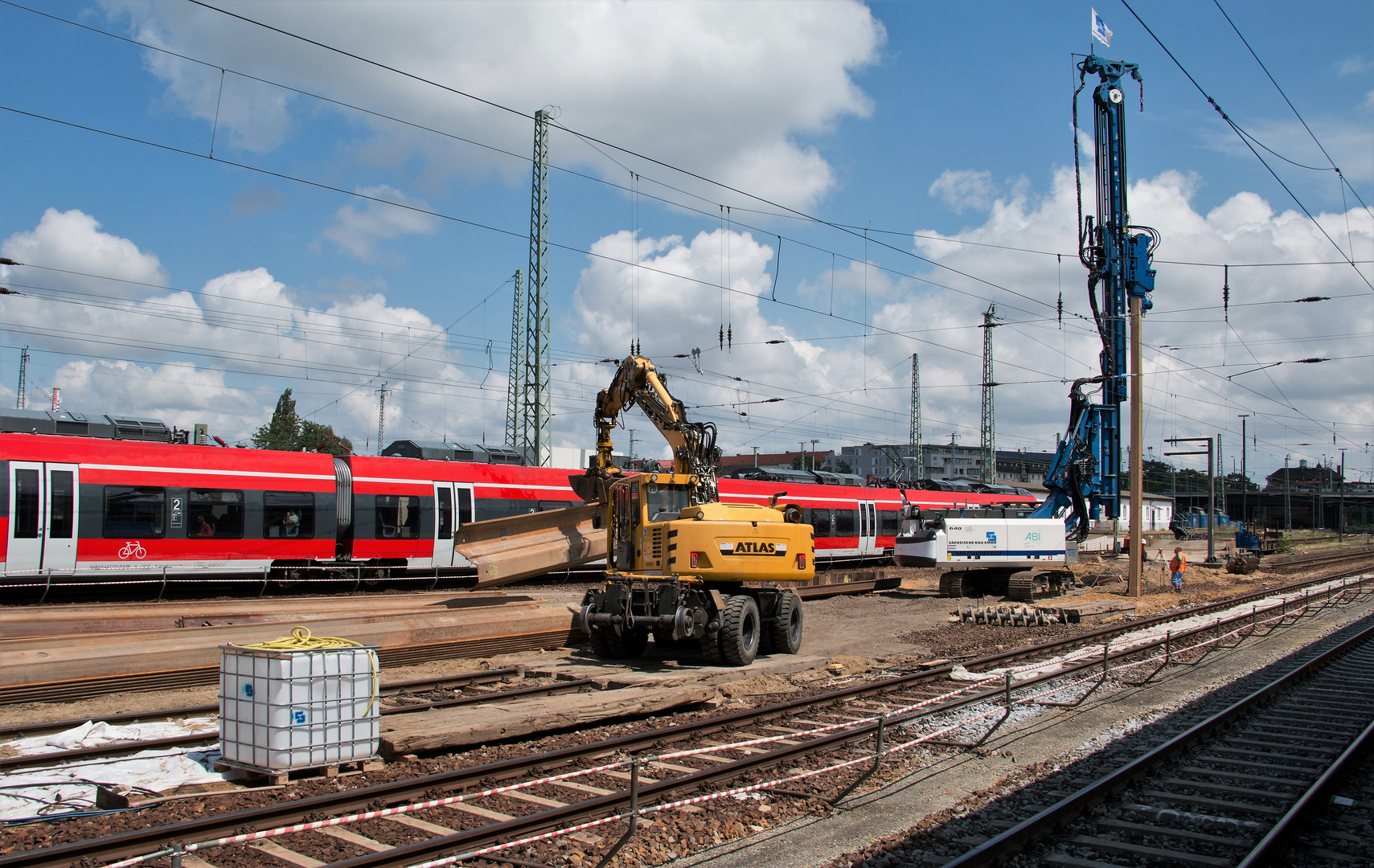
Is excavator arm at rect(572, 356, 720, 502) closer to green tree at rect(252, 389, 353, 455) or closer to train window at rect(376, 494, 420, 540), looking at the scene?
train window at rect(376, 494, 420, 540)

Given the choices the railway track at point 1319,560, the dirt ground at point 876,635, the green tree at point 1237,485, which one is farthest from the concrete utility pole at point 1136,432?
the green tree at point 1237,485

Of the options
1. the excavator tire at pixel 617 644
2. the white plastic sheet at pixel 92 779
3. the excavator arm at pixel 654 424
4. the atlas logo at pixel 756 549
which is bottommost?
the excavator tire at pixel 617 644

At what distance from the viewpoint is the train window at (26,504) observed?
16.8 metres

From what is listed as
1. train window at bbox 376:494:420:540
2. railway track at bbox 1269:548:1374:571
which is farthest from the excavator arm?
railway track at bbox 1269:548:1374:571

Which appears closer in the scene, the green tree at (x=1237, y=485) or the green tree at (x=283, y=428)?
the green tree at (x=283, y=428)

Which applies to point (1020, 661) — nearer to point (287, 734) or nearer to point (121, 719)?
point (287, 734)

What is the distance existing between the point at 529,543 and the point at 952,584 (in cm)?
1393

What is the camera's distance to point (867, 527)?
1442 inches

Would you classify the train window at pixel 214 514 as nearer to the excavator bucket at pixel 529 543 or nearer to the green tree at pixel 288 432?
the excavator bucket at pixel 529 543

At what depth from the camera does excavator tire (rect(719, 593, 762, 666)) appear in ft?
46.1

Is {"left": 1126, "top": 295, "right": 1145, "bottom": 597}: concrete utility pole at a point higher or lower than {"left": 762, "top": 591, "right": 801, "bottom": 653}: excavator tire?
higher

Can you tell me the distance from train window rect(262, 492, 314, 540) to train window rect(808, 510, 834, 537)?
58.9ft

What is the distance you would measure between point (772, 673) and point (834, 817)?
6.53 m

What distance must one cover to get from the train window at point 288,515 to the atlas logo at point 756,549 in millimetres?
11706
